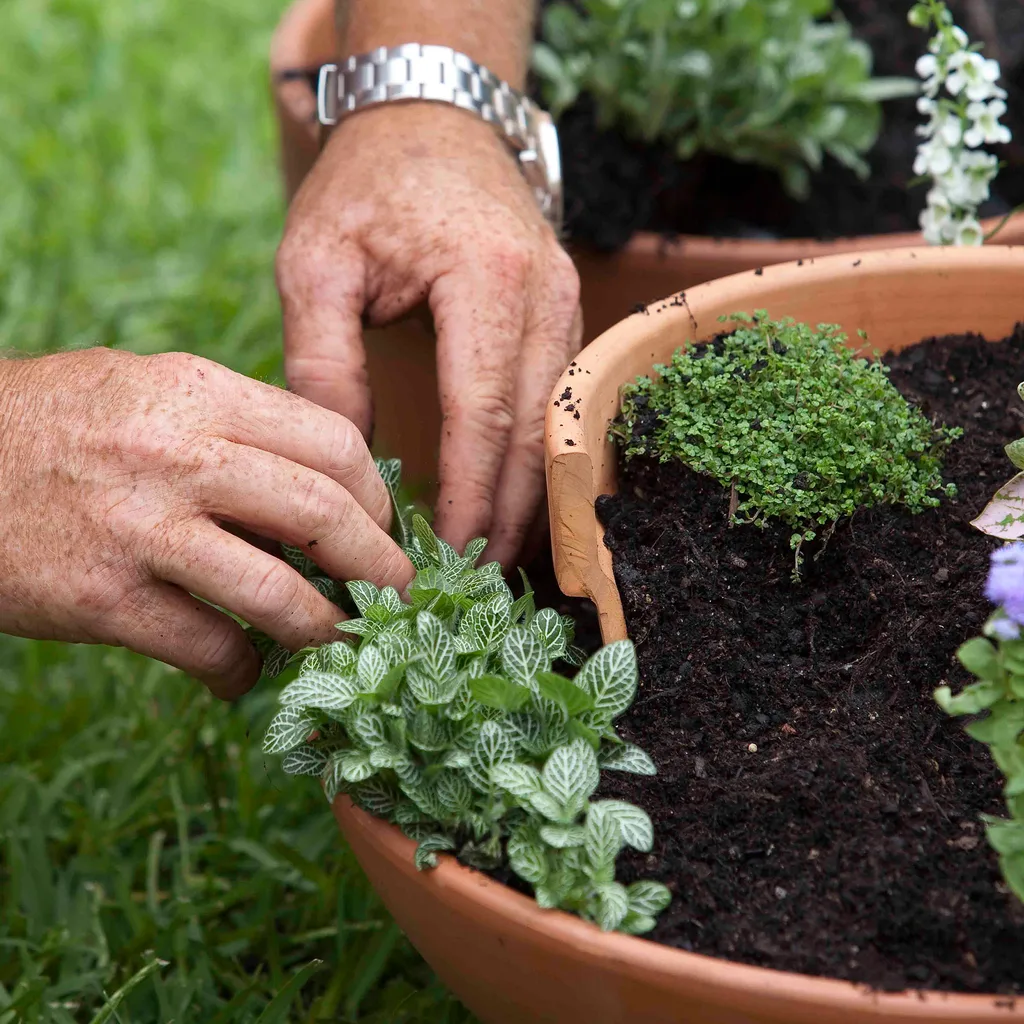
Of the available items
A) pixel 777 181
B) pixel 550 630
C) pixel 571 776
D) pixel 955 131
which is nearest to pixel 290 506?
pixel 550 630

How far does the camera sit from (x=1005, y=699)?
1.02 meters

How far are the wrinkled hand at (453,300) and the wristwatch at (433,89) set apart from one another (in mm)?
128

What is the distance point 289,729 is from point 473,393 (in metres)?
0.53

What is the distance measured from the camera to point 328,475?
134 cm

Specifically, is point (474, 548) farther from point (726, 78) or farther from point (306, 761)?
point (726, 78)

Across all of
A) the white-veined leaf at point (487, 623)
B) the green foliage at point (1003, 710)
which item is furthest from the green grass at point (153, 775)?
the green foliage at point (1003, 710)

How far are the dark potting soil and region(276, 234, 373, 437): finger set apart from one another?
0.39 m

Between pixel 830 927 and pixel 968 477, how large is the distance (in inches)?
26.6

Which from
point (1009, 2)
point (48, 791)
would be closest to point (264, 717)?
point (48, 791)

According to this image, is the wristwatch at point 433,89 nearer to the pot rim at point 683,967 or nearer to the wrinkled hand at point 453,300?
the wrinkled hand at point 453,300

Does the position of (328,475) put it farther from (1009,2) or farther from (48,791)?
(1009,2)

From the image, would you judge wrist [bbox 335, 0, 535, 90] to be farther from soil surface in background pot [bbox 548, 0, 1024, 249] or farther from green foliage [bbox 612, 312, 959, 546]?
green foliage [bbox 612, 312, 959, 546]

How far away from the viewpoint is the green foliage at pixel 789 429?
1347 millimetres

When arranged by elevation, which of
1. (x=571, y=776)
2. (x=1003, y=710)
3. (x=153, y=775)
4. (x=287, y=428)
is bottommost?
(x=153, y=775)
